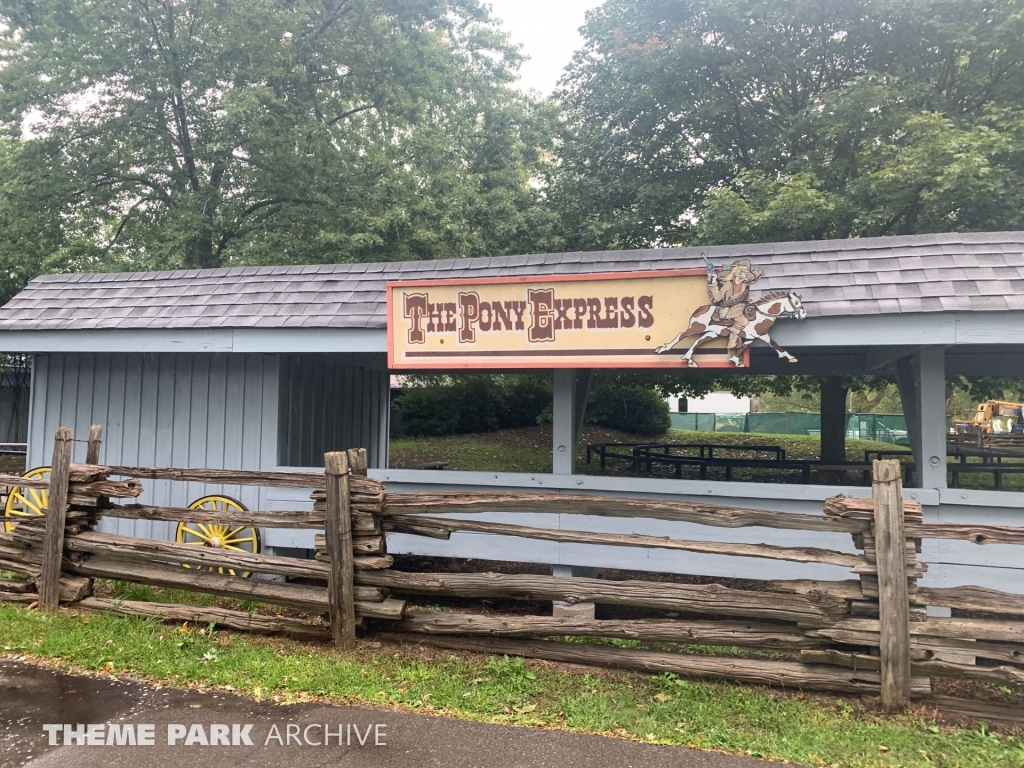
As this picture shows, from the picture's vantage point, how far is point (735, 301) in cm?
530

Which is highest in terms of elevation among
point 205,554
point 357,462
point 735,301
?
point 735,301

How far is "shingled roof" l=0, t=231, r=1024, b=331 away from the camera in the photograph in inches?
211

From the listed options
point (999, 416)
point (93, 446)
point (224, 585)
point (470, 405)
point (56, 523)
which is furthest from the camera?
point (999, 416)

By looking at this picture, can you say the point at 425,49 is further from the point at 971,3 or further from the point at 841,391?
the point at 841,391

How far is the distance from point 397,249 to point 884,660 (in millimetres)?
13709

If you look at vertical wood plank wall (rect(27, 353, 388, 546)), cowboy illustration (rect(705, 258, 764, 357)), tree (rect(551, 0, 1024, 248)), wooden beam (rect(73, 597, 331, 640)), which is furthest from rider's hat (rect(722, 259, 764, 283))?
tree (rect(551, 0, 1024, 248))

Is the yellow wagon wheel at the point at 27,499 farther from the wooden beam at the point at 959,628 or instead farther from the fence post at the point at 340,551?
the wooden beam at the point at 959,628

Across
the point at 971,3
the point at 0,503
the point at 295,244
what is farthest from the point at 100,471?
the point at 971,3

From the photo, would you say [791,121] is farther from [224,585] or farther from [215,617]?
[215,617]

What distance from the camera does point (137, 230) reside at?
1822 cm

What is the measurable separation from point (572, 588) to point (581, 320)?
2.08m

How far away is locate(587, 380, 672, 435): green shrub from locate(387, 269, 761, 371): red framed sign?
1542 centimetres

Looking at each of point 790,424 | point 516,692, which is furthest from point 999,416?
point 516,692

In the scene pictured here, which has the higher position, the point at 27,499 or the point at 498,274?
the point at 498,274
